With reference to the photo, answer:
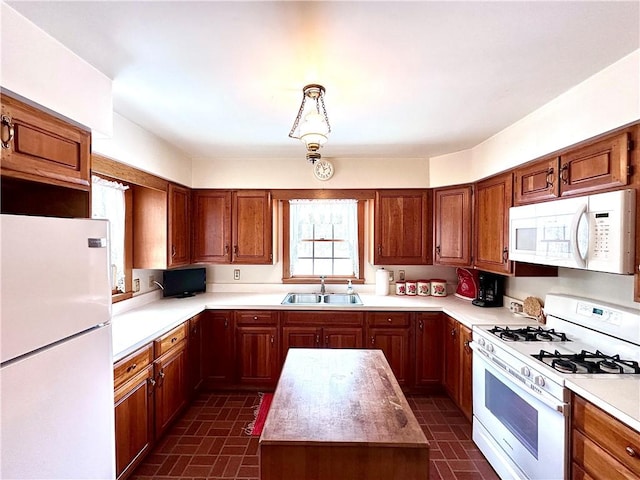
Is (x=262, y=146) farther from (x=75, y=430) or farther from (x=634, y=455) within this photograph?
(x=634, y=455)

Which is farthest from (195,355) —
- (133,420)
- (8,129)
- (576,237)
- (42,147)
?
(576,237)

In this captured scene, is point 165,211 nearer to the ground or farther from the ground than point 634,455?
farther from the ground

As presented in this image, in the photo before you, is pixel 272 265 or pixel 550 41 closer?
pixel 550 41

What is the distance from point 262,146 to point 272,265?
1.39 m

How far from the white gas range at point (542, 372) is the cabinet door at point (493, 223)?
1.53ft

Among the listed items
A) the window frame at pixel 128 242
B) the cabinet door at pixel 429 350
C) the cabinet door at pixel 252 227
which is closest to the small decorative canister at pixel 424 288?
the cabinet door at pixel 429 350

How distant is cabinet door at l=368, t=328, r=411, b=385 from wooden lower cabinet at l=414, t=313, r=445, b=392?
0.11m

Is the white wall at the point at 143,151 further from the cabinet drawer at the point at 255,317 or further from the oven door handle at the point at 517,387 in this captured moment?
the oven door handle at the point at 517,387

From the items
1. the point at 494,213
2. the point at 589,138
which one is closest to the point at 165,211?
the point at 494,213

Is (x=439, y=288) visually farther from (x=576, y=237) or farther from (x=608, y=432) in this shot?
(x=608, y=432)

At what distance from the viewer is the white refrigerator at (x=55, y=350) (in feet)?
3.49

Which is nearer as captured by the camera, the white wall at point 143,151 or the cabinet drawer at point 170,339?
the white wall at point 143,151

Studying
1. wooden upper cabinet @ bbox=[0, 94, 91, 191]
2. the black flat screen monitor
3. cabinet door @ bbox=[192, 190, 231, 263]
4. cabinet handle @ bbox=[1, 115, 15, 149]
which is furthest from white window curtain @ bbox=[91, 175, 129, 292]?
cabinet handle @ bbox=[1, 115, 15, 149]

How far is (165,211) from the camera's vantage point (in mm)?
2957
